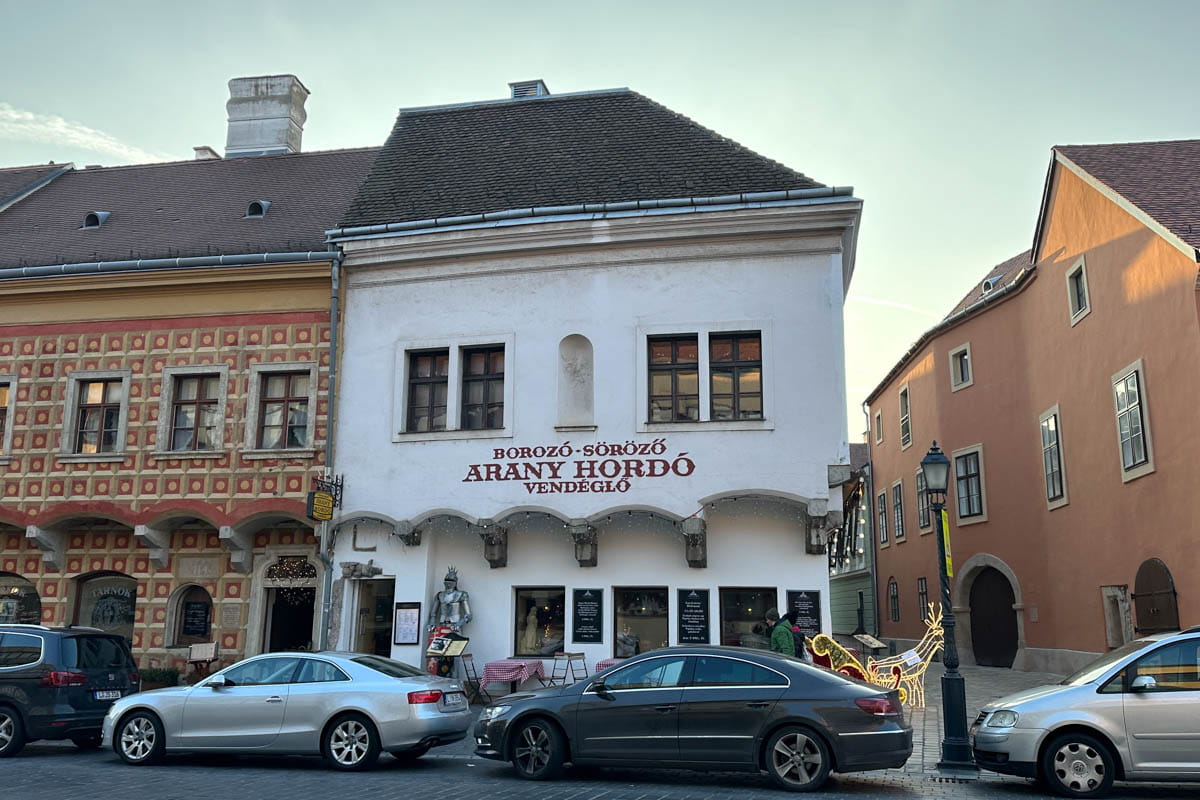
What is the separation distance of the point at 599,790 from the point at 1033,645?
59.6ft

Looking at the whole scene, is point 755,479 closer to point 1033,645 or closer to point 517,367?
point 517,367

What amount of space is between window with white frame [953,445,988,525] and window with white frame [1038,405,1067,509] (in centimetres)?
314

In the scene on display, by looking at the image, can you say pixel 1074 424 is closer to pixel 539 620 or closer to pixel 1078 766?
pixel 539 620

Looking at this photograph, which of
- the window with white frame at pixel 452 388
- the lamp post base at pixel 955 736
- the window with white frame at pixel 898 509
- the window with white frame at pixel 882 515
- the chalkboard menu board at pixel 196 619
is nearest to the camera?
the lamp post base at pixel 955 736

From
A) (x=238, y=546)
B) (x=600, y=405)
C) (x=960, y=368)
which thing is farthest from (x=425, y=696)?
(x=960, y=368)

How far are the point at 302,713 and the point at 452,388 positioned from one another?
809 cm

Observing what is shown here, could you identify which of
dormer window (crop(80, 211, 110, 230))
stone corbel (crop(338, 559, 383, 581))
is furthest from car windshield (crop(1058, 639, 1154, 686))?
dormer window (crop(80, 211, 110, 230))

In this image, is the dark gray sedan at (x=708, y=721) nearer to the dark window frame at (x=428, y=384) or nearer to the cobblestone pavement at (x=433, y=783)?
the cobblestone pavement at (x=433, y=783)

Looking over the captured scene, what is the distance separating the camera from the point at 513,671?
17.1 metres

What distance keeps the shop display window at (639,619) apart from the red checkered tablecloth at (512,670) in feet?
4.46

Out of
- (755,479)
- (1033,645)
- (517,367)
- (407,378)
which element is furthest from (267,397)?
(1033,645)

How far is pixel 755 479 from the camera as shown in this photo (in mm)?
17109

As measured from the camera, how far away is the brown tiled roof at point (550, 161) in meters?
19.0

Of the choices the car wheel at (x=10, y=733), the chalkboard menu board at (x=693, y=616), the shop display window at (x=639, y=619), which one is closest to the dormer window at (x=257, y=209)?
the shop display window at (x=639, y=619)
